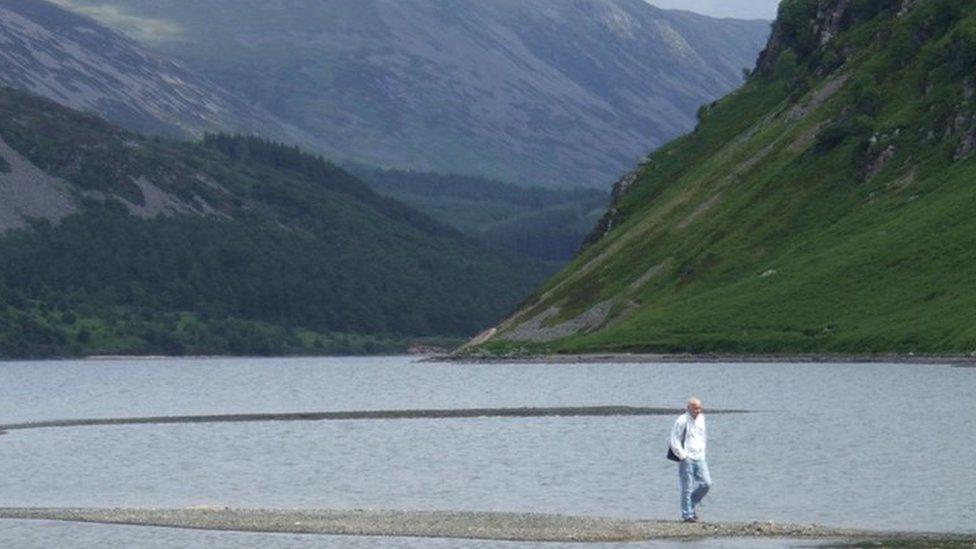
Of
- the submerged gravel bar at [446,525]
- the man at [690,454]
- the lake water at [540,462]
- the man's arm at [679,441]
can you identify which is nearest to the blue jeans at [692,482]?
the man at [690,454]

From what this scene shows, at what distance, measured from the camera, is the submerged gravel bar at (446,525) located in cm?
6506

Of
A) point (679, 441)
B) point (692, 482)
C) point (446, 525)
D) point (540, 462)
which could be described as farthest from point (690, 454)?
point (540, 462)

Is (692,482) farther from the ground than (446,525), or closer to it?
farther from the ground

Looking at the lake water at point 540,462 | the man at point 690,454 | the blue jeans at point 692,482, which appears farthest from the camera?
the lake water at point 540,462

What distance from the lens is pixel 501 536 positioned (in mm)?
66625

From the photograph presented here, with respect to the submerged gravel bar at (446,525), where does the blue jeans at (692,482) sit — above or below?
above

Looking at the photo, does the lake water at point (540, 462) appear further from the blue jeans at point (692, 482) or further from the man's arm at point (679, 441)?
the man's arm at point (679, 441)

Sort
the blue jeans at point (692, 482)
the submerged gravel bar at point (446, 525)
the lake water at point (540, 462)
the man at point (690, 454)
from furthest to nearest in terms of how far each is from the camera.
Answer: the lake water at point (540, 462) < the blue jeans at point (692, 482) < the man at point (690, 454) < the submerged gravel bar at point (446, 525)

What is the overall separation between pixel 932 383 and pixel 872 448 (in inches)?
2230

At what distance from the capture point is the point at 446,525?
Result: 70.2 meters

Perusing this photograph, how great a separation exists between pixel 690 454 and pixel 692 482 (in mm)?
1217

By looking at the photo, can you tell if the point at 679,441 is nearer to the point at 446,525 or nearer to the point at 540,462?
the point at 446,525

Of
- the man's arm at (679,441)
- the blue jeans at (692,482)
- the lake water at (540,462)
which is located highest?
the man's arm at (679,441)

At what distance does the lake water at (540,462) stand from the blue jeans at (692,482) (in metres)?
2.45
